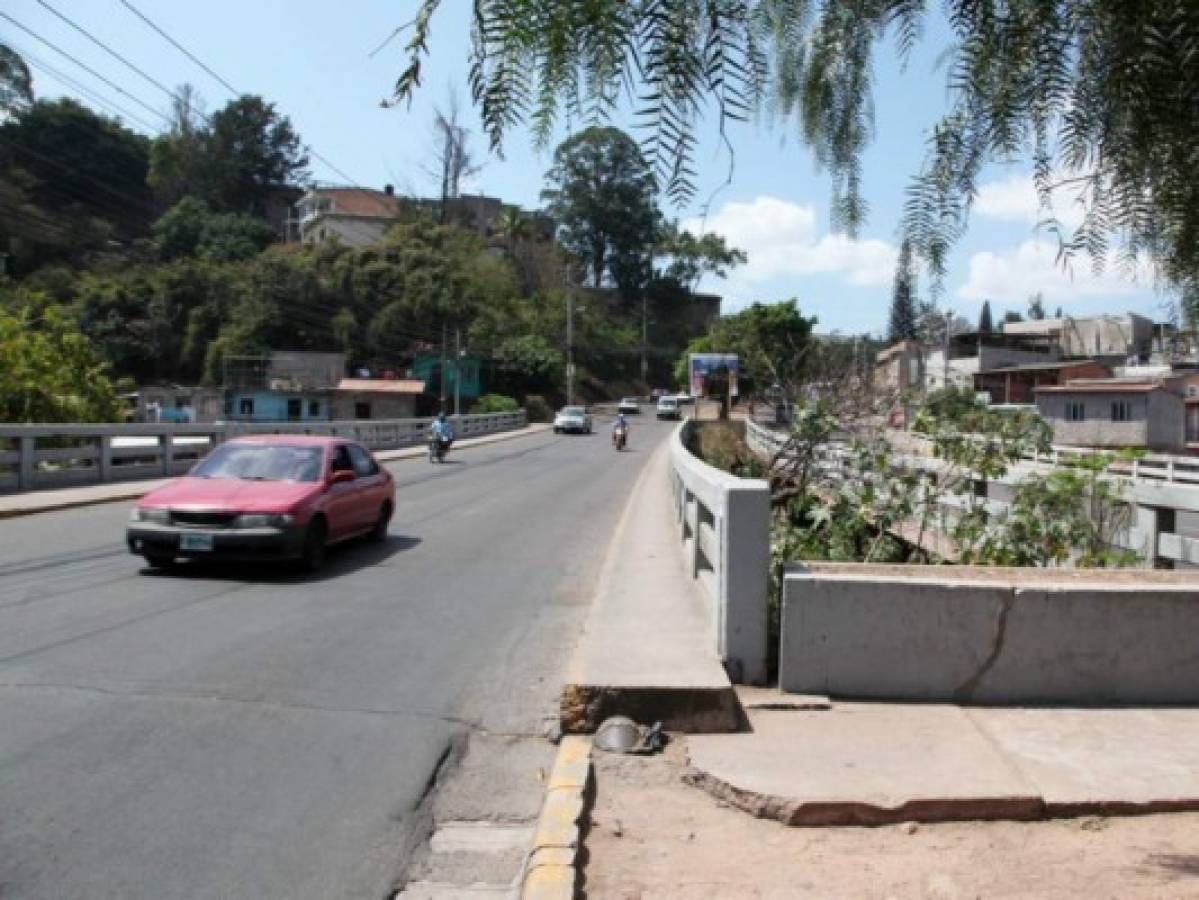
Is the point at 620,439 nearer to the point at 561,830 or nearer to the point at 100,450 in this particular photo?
the point at 100,450

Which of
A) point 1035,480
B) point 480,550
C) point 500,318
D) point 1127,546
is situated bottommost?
point 480,550

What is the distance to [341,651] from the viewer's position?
7484mm

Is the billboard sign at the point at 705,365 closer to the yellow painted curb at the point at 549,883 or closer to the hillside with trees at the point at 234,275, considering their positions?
the hillside with trees at the point at 234,275

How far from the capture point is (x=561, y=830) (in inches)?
161

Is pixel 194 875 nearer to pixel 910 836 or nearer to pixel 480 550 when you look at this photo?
pixel 910 836

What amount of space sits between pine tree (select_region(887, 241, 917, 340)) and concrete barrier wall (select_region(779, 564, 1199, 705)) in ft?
8.88

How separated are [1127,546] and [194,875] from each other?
23.4ft

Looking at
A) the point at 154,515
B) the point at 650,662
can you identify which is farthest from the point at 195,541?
the point at 650,662

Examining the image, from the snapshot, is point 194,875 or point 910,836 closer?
point 194,875

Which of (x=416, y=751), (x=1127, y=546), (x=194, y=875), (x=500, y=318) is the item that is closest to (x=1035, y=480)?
(x=1127, y=546)

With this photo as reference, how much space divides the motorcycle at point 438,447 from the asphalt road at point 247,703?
66.7 ft

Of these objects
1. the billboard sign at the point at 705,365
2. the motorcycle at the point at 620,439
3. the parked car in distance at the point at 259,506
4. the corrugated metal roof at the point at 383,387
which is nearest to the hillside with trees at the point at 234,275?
the corrugated metal roof at the point at 383,387

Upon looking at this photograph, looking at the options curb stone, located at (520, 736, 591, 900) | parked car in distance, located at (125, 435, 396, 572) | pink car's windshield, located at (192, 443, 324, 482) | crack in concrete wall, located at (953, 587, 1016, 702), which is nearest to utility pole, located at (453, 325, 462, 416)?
parked car in distance, located at (125, 435, 396, 572)

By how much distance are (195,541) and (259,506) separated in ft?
2.27
